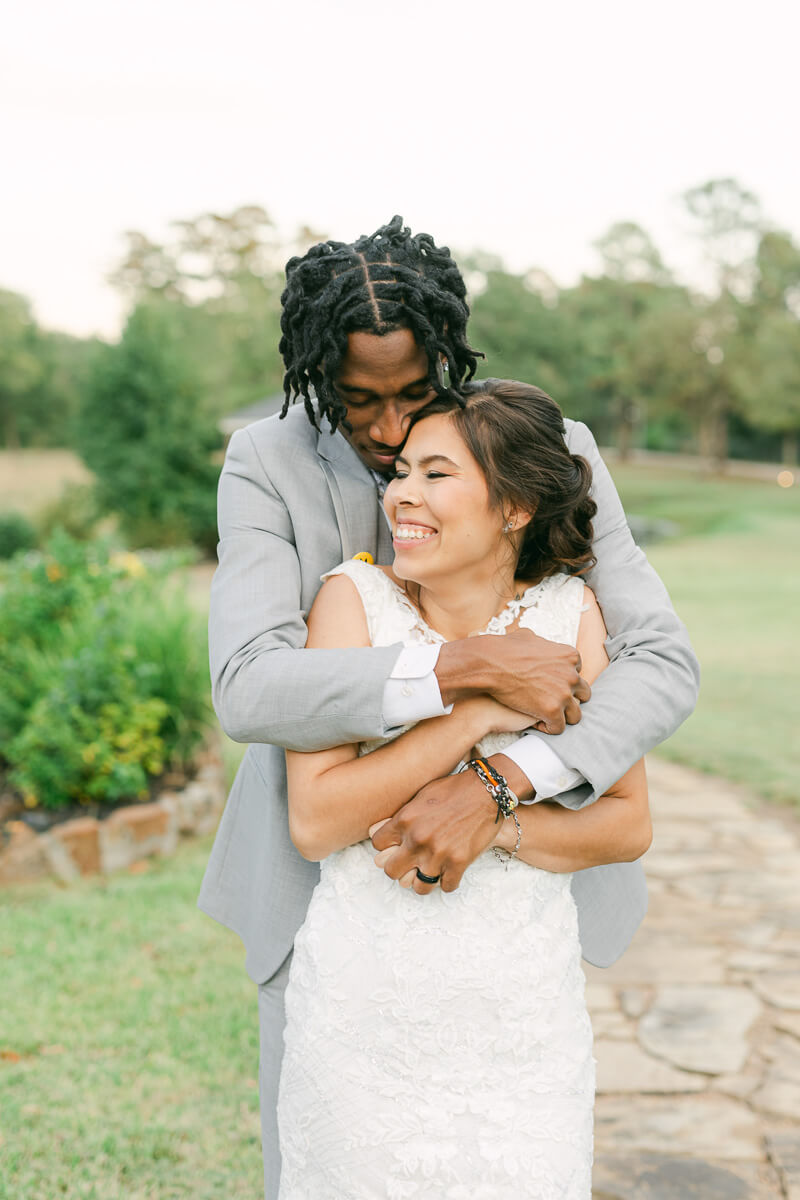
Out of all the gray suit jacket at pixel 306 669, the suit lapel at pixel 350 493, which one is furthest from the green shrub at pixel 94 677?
the suit lapel at pixel 350 493

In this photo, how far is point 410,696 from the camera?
6.34 feet

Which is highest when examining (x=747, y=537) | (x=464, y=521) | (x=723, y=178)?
(x=723, y=178)

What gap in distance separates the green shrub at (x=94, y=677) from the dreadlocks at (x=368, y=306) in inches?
150

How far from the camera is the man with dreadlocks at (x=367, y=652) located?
193 cm

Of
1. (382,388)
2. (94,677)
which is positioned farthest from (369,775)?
(94,677)

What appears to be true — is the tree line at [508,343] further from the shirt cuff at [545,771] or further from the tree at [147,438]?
the shirt cuff at [545,771]

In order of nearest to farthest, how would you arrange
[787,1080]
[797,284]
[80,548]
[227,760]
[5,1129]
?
[5,1129]
[787,1080]
[80,548]
[227,760]
[797,284]

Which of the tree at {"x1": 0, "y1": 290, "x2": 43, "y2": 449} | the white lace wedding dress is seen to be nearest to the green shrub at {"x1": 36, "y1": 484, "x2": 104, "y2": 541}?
the white lace wedding dress

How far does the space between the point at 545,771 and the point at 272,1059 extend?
978 mm

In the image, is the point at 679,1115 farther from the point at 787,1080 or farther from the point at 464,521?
the point at 464,521

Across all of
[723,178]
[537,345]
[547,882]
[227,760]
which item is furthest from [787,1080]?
[723,178]

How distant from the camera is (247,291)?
140ft

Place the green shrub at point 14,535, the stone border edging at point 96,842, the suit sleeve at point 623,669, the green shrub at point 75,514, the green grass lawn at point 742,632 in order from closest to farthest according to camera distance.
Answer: the suit sleeve at point 623,669
the stone border edging at point 96,842
the green grass lawn at point 742,632
the green shrub at point 14,535
the green shrub at point 75,514

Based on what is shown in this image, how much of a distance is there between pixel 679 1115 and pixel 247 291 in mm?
42282
